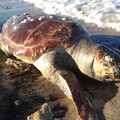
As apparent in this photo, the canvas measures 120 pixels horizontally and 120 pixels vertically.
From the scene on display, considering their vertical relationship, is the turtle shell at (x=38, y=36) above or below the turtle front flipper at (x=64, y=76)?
above

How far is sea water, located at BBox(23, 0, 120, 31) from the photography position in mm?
6609

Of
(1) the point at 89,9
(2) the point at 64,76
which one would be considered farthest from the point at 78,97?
(1) the point at 89,9

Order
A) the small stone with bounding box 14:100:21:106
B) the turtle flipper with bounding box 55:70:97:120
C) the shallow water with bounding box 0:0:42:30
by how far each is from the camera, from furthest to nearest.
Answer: the shallow water with bounding box 0:0:42:30
the small stone with bounding box 14:100:21:106
the turtle flipper with bounding box 55:70:97:120

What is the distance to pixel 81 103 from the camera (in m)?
3.65

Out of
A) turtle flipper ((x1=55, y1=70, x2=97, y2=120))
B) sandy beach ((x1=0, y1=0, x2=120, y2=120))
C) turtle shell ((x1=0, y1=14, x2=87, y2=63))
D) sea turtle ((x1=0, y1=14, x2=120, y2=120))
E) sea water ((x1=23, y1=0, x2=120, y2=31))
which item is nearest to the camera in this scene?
turtle flipper ((x1=55, y1=70, x2=97, y2=120))

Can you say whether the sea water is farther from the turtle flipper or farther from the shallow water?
the turtle flipper

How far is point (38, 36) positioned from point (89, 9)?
3139mm

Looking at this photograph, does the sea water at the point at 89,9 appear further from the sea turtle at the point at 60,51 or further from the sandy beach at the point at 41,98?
the sandy beach at the point at 41,98

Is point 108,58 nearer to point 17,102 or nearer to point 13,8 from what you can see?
point 17,102

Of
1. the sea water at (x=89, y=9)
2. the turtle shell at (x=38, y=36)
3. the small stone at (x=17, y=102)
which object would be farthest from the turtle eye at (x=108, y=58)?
the sea water at (x=89, y=9)

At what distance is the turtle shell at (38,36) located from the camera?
453cm

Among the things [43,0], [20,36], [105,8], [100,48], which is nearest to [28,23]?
[20,36]

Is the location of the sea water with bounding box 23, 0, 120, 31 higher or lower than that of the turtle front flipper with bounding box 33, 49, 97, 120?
lower

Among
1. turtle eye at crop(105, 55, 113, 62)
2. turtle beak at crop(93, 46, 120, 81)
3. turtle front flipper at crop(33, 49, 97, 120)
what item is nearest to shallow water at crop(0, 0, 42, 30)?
turtle front flipper at crop(33, 49, 97, 120)
